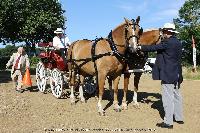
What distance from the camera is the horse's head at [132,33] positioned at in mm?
11011

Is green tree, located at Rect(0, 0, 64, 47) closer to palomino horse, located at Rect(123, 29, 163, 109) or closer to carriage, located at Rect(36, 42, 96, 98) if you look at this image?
carriage, located at Rect(36, 42, 96, 98)

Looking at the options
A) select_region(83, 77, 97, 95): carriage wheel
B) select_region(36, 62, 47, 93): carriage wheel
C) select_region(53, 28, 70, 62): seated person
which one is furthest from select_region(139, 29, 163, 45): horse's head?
select_region(36, 62, 47, 93): carriage wheel

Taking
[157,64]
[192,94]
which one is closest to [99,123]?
[157,64]

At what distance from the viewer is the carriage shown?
14.9m

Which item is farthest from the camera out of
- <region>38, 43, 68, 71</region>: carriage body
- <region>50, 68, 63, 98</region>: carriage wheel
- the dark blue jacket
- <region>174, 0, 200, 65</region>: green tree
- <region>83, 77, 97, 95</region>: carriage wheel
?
<region>174, 0, 200, 65</region>: green tree

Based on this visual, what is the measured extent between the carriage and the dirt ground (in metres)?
0.51

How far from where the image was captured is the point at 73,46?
1409 cm

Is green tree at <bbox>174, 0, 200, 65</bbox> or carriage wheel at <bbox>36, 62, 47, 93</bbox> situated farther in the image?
green tree at <bbox>174, 0, 200, 65</bbox>

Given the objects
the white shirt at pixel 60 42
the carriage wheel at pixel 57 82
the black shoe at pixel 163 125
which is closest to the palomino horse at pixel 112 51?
the black shoe at pixel 163 125

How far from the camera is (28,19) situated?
1510 inches

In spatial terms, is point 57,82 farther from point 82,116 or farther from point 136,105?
point 82,116

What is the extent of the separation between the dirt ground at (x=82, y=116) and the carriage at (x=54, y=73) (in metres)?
0.51

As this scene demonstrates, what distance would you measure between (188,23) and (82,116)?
64092 mm

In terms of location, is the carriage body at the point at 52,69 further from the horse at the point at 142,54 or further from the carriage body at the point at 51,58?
the horse at the point at 142,54
